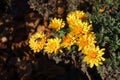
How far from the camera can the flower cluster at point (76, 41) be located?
249cm

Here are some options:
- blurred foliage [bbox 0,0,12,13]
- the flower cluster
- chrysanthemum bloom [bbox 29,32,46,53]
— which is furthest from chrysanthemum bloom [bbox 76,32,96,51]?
blurred foliage [bbox 0,0,12,13]

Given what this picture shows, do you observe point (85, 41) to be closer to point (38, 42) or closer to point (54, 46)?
point (54, 46)

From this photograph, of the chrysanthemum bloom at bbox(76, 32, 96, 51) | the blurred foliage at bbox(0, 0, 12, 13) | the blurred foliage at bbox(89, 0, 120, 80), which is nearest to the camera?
the chrysanthemum bloom at bbox(76, 32, 96, 51)

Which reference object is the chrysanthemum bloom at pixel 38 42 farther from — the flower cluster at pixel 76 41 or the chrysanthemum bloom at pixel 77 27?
the chrysanthemum bloom at pixel 77 27

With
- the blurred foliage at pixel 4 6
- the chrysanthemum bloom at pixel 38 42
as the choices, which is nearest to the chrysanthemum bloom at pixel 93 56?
the chrysanthemum bloom at pixel 38 42

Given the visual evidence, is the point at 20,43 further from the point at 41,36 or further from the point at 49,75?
the point at 41,36

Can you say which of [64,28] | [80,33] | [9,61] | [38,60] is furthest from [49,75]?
[80,33]

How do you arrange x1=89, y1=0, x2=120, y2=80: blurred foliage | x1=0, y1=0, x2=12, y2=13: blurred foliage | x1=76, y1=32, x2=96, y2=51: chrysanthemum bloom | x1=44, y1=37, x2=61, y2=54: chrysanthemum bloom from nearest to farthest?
x1=76, y1=32, x2=96, y2=51: chrysanthemum bloom < x1=44, y1=37, x2=61, y2=54: chrysanthemum bloom < x1=89, y1=0, x2=120, y2=80: blurred foliage < x1=0, y1=0, x2=12, y2=13: blurred foliage

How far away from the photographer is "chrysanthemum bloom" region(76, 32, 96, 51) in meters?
2.47

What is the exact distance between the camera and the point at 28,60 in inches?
130

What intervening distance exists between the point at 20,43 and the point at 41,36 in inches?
29.7

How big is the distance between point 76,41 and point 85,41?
9 centimetres

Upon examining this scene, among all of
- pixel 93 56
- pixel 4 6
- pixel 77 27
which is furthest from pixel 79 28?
pixel 4 6

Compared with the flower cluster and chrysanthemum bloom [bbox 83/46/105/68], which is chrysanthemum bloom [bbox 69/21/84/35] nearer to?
the flower cluster
